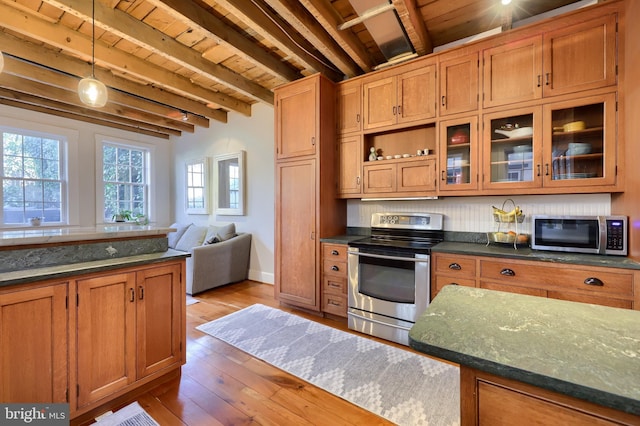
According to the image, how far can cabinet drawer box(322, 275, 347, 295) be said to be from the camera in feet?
9.71

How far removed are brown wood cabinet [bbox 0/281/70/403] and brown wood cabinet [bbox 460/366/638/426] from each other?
1.90 metres

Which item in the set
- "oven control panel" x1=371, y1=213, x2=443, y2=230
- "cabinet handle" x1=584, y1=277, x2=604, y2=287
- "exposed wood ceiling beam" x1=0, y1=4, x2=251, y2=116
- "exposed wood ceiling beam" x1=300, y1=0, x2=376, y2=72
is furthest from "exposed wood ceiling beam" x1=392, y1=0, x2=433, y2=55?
"exposed wood ceiling beam" x1=0, y1=4, x2=251, y2=116

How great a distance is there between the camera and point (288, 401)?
1.80 metres

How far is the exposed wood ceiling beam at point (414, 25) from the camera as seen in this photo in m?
2.15

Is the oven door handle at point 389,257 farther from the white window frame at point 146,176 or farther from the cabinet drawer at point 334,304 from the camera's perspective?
the white window frame at point 146,176

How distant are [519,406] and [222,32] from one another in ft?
10.5

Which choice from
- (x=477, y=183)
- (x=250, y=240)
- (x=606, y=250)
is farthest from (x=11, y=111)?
(x=606, y=250)

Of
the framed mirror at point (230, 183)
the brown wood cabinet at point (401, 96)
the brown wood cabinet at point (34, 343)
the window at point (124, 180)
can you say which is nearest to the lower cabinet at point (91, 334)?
the brown wood cabinet at point (34, 343)

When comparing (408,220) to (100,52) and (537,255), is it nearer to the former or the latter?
(537,255)

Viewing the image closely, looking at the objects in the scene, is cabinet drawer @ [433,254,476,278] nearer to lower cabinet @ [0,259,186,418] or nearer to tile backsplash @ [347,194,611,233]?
tile backsplash @ [347,194,611,233]

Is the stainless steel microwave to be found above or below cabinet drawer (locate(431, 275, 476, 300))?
above

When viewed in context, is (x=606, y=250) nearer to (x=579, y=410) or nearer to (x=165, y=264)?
(x=579, y=410)

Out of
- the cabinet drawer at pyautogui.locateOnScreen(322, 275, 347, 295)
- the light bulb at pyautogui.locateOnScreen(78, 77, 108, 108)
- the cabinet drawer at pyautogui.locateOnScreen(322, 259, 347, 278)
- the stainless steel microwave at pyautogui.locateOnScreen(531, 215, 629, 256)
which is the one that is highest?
the light bulb at pyautogui.locateOnScreen(78, 77, 108, 108)

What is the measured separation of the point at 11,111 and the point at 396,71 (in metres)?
5.57
